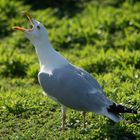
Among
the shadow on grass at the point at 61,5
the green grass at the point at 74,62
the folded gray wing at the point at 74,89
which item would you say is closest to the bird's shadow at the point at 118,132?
the green grass at the point at 74,62

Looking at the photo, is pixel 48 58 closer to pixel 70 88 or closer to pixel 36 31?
pixel 36 31

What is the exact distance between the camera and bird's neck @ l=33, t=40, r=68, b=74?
615 cm

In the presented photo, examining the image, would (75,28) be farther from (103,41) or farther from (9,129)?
(9,129)

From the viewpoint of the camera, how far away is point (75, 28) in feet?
31.8

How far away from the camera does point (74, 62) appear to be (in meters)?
8.54

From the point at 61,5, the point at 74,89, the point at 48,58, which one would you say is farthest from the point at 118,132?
the point at 61,5

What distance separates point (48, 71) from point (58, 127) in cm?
63

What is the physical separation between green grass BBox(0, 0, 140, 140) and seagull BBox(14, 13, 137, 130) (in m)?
0.24

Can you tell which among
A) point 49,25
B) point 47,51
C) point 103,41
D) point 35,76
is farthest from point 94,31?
point 47,51

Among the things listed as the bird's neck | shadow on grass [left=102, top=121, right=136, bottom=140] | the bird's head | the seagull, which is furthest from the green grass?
the bird's head

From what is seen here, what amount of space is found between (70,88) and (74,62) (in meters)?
2.64

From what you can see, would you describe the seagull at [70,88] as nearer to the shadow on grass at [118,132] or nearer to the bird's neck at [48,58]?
the bird's neck at [48,58]

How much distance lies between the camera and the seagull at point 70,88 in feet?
18.8

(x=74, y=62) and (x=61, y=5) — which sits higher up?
(x=61, y=5)
